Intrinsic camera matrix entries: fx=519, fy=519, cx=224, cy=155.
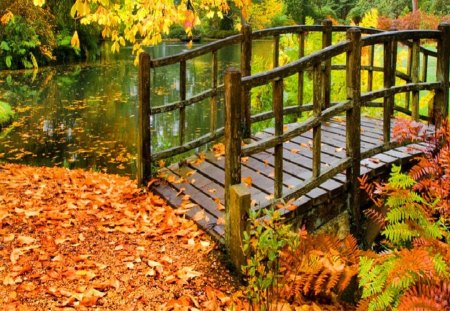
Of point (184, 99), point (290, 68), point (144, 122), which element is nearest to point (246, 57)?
point (184, 99)

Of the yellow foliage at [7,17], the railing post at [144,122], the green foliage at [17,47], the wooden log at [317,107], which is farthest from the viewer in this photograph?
the green foliage at [17,47]

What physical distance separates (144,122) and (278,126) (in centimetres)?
181

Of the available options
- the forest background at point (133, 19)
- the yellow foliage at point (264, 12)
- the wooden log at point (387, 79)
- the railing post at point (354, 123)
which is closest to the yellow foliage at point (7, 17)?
the forest background at point (133, 19)

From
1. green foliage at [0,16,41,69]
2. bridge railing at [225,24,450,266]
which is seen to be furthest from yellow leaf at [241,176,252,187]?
green foliage at [0,16,41,69]

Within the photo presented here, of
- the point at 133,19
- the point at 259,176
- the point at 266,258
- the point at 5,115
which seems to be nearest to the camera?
the point at 266,258

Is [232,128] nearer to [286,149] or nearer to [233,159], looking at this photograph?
[233,159]

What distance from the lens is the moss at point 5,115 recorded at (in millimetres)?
13630

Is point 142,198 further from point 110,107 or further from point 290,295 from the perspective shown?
point 110,107

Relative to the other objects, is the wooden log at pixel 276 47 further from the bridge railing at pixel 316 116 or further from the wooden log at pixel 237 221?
the wooden log at pixel 237 221

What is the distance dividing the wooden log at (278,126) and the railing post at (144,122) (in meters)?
1.73

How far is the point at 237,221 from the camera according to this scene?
400 centimetres

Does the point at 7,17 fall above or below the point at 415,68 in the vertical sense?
above

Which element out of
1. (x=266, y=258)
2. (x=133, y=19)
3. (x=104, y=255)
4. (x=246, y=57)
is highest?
(x=133, y=19)

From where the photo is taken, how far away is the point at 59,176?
21.7 ft
